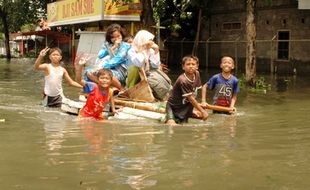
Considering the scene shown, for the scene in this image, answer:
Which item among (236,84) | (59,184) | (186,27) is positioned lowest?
(59,184)

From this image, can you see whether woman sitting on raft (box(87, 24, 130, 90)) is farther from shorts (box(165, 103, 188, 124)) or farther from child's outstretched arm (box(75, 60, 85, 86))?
shorts (box(165, 103, 188, 124))

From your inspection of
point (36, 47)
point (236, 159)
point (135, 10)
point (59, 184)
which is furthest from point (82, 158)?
point (36, 47)

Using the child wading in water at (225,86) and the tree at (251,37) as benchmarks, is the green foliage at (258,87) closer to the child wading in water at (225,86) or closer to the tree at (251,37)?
the tree at (251,37)

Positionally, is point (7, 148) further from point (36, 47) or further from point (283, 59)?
point (36, 47)

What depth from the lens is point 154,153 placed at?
581cm

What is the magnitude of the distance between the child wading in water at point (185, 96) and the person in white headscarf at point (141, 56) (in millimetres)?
1245

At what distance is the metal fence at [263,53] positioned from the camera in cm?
2256

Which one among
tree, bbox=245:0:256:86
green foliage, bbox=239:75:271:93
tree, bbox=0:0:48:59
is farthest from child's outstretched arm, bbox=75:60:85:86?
tree, bbox=0:0:48:59

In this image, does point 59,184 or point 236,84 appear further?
point 236,84

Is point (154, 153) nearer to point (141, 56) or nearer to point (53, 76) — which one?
point (141, 56)

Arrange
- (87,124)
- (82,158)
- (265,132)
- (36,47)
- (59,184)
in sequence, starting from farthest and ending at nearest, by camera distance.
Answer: (36,47) < (87,124) < (265,132) < (82,158) < (59,184)

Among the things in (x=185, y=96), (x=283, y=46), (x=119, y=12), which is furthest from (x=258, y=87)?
(x=283, y=46)

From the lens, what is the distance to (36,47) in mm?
52406

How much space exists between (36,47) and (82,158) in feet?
159
